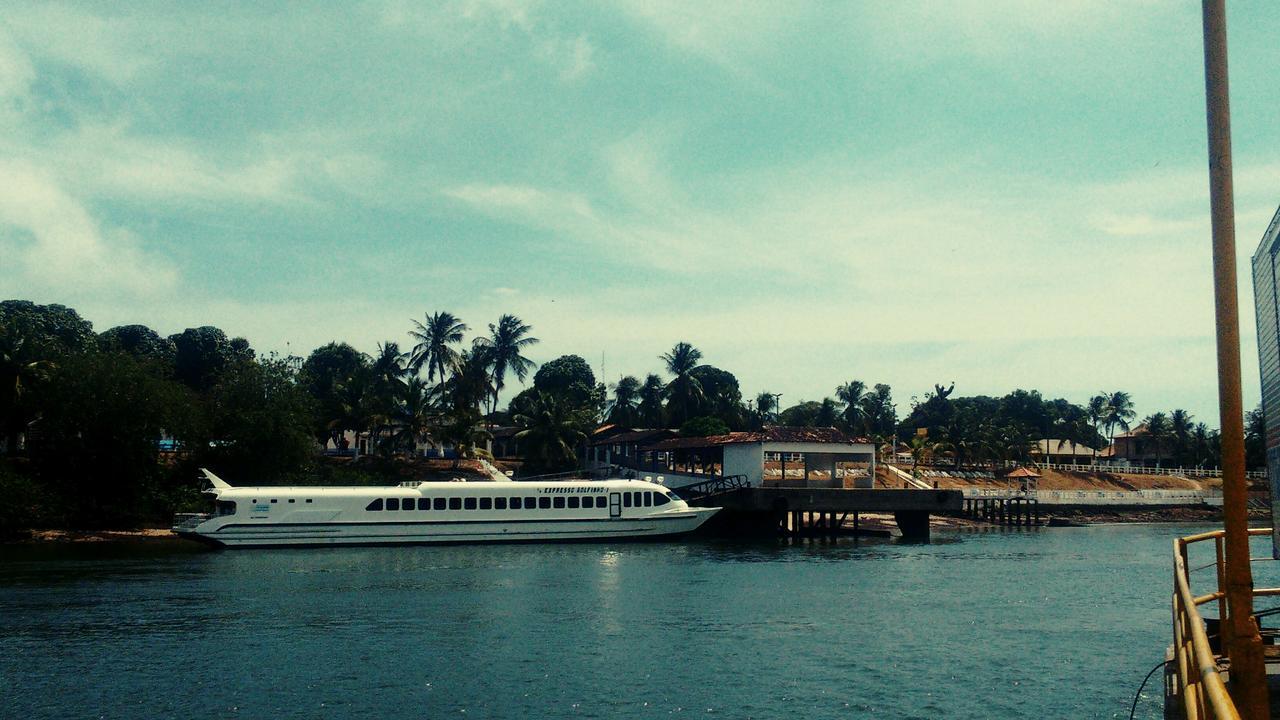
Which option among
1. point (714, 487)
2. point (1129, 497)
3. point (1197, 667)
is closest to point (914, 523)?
point (714, 487)

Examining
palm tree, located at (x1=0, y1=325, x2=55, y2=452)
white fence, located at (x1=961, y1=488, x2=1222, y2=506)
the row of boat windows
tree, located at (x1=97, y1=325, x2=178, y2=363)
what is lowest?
white fence, located at (x1=961, y1=488, x2=1222, y2=506)

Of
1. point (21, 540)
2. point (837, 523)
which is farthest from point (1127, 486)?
point (21, 540)

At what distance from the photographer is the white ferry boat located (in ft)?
166

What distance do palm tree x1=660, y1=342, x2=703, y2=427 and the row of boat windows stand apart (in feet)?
176

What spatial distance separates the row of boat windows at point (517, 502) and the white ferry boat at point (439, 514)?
5 cm

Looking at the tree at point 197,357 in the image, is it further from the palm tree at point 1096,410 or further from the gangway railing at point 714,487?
the palm tree at point 1096,410

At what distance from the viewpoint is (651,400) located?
371 ft

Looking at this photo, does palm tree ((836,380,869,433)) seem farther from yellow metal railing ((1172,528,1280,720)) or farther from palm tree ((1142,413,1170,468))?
yellow metal railing ((1172,528,1280,720))

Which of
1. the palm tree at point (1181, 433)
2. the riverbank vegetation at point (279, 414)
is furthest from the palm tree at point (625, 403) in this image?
the palm tree at point (1181, 433)

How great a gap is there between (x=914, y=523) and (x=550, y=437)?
3186 centimetres

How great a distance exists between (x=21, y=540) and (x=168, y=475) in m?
9.80

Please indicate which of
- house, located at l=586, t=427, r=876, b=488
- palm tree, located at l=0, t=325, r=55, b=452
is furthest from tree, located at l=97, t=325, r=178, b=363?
house, located at l=586, t=427, r=876, b=488

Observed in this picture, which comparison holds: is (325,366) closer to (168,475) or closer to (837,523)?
(168,475)

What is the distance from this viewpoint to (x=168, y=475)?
61.9 metres
